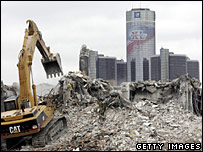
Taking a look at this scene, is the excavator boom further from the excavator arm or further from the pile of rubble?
the pile of rubble

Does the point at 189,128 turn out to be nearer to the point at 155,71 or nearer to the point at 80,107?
the point at 80,107

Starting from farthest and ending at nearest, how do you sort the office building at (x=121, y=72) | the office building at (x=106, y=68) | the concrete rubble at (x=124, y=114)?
the office building at (x=121, y=72) → the office building at (x=106, y=68) → the concrete rubble at (x=124, y=114)

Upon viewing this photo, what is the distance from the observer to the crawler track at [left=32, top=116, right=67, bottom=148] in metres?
8.88

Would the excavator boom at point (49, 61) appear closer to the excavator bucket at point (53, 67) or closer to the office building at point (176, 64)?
the excavator bucket at point (53, 67)

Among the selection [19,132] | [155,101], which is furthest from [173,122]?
[19,132]

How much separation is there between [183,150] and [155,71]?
5048 centimetres

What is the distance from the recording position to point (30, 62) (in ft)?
31.1

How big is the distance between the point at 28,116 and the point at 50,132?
1.25 meters

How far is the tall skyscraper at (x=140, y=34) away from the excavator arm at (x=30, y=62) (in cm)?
6403

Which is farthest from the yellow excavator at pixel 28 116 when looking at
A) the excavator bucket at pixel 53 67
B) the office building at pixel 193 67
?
the office building at pixel 193 67

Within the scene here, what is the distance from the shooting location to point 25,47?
378 inches

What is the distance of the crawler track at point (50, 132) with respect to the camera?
888 centimetres

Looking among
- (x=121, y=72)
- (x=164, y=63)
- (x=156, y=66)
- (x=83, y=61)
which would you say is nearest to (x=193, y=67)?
(x=156, y=66)

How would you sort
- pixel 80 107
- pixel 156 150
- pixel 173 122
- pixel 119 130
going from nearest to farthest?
pixel 156 150, pixel 119 130, pixel 173 122, pixel 80 107
